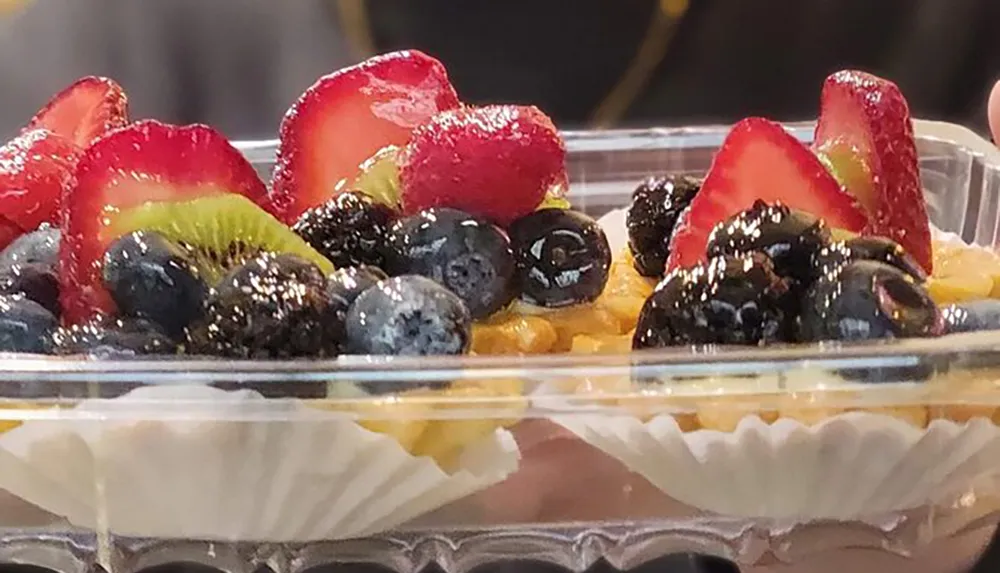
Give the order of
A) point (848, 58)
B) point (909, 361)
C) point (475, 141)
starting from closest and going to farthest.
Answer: point (909, 361) < point (475, 141) < point (848, 58)

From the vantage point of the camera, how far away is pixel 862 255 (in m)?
0.68

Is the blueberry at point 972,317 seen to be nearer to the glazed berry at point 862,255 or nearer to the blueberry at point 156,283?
the glazed berry at point 862,255

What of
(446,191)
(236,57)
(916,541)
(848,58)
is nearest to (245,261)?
(446,191)

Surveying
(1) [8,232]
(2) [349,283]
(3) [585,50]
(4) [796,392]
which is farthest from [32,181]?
(3) [585,50]

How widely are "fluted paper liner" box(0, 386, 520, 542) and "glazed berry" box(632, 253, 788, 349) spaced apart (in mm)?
98

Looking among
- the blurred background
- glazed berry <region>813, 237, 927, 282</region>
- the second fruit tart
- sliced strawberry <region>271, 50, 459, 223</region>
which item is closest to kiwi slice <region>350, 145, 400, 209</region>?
sliced strawberry <region>271, 50, 459, 223</region>

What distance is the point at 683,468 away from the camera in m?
0.66

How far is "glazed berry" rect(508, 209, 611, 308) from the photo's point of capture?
2.50 ft

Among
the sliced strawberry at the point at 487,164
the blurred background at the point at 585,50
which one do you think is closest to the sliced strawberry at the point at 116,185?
the sliced strawberry at the point at 487,164

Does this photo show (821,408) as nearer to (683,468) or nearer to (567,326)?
(683,468)

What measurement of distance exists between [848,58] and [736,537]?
84cm

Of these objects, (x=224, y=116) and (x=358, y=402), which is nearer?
(x=358, y=402)

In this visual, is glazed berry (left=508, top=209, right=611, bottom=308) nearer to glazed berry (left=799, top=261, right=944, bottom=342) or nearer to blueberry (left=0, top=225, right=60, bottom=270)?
glazed berry (left=799, top=261, right=944, bottom=342)

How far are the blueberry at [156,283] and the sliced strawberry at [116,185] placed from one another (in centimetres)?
4
